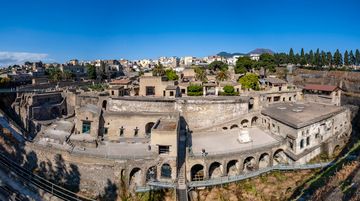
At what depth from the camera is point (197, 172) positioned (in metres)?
31.8

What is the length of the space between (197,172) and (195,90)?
22.4 metres

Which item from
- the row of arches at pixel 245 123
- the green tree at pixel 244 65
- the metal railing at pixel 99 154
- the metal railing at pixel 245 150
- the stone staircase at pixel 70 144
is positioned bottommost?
the metal railing at pixel 245 150

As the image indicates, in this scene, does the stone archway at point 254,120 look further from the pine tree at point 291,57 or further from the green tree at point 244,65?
the pine tree at point 291,57

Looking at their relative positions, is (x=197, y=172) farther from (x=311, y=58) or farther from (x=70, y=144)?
(x=311, y=58)

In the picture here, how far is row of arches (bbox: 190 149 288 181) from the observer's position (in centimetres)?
3109

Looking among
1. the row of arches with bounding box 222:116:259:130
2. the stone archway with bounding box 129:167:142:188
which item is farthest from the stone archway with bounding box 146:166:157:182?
the row of arches with bounding box 222:116:259:130

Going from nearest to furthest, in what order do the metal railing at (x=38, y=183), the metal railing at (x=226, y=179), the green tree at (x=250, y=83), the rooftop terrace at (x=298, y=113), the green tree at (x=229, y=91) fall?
the metal railing at (x=38, y=183)
the metal railing at (x=226, y=179)
the rooftop terrace at (x=298, y=113)
the green tree at (x=229, y=91)
the green tree at (x=250, y=83)

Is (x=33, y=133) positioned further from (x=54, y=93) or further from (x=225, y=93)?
(x=225, y=93)

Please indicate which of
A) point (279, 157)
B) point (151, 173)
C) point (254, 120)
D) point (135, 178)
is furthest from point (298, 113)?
point (135, 178)

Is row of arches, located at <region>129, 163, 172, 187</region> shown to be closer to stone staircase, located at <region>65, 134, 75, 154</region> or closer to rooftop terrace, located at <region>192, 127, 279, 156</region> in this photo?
rooftop terrace, located at <region>192, 127, 279, 156</region>

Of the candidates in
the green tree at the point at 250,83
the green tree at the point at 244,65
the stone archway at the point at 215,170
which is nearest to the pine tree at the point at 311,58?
the green tree at the point at 244,65

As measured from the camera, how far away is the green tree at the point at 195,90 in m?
51.7

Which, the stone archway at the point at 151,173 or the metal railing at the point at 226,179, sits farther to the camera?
the stone archway at the point at 151,173

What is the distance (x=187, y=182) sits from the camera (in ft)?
94.7
